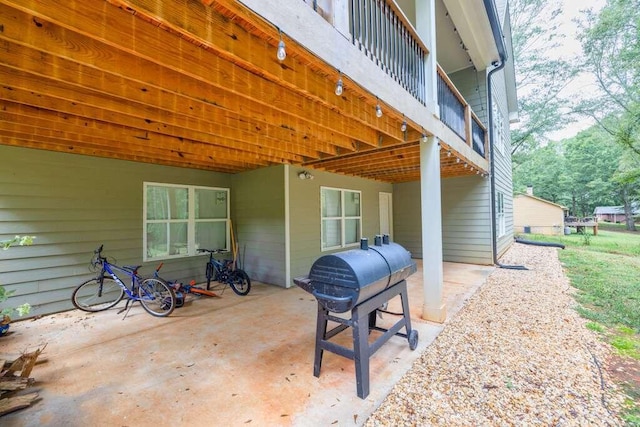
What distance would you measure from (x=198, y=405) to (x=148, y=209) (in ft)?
13.3

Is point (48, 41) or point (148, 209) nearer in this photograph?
point (48, 41)

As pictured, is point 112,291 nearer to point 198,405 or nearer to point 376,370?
point 198,405

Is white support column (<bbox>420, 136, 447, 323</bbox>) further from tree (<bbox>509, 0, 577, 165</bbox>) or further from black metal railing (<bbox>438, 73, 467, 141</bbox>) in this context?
tree (<bbox>509, 0, 577, 165</bbox>)

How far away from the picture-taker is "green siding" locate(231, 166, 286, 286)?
5477 mm

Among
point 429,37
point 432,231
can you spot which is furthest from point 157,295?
point 429,37

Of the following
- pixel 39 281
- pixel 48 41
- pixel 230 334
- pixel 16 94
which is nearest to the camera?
pixel 48 41

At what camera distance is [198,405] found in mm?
2105

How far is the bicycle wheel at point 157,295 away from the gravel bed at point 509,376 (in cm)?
333

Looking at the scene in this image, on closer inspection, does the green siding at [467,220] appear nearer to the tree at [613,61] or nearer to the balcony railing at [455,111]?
the balcony railing at [455,111]

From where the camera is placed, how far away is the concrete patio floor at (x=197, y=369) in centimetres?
201

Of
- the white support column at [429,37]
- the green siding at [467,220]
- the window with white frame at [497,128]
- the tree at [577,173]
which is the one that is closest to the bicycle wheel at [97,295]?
the white support column at [429,37]

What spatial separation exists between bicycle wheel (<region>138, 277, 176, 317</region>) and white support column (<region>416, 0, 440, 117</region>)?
449 centimetres

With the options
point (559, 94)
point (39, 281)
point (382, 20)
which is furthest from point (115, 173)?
A: point (559, 94)

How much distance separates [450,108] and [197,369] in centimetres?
517
